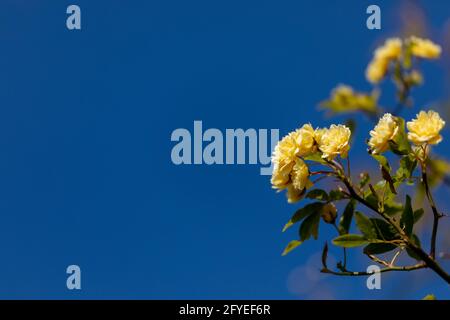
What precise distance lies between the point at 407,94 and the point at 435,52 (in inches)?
6.2

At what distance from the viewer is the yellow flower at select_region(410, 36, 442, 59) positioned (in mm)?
1869

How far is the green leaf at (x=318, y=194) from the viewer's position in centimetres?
117

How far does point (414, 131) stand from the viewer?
1.06 metres

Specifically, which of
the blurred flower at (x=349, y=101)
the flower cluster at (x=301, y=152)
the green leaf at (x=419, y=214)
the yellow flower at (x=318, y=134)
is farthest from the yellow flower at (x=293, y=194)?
the blurred flower at (x=349, y=101)

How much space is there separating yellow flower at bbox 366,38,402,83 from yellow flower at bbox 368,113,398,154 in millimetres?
1018

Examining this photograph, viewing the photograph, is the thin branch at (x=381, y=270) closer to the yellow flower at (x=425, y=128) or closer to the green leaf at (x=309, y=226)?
the green leaf at (x=309, y=226)

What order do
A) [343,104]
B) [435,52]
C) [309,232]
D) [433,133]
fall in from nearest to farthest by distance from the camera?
[433,133]
[309,232]
[435,52]
[343,104]

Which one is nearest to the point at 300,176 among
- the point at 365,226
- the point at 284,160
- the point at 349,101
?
the point at 284,160

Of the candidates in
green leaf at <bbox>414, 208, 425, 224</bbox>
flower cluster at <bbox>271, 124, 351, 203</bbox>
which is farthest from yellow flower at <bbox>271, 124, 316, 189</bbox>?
green leaf at <bbox>414, 208, 425, 224</bbox>
